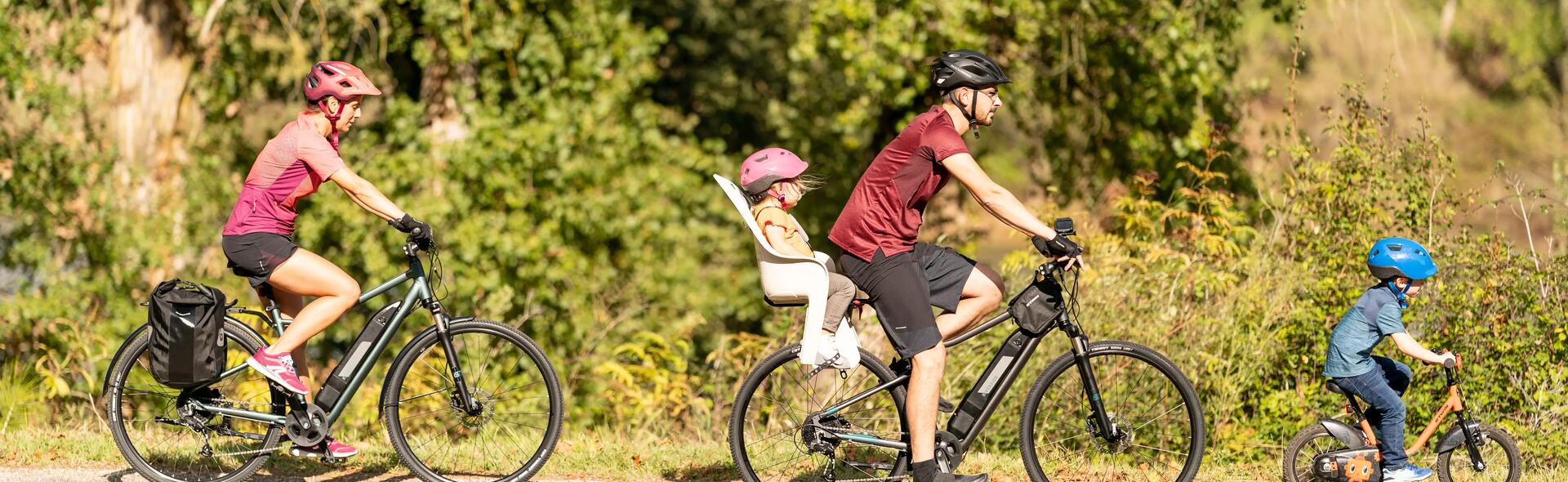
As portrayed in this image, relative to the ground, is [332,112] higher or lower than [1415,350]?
higher

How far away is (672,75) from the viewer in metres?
18.0

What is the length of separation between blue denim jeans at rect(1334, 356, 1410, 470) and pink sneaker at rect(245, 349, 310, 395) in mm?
3980

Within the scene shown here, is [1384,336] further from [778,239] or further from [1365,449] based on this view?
[778,239]

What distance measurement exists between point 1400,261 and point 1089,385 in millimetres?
1356

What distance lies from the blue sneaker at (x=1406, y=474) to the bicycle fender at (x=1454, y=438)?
111 millimetres

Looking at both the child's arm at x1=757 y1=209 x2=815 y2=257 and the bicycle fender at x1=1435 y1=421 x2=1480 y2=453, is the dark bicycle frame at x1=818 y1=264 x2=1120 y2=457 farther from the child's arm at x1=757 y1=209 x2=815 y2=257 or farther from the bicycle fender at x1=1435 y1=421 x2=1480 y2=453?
the bicycle fender at x1=1435 y1=421 x2=1480 y2=453

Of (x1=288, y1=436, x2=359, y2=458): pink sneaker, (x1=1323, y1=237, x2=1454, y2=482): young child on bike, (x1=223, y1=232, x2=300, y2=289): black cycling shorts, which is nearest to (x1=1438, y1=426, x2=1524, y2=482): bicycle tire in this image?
(x1=1323, y1=237, x2=1454, y2=482): young child on bike

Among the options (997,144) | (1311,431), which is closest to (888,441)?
(1311,431)

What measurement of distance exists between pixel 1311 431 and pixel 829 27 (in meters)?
7.33

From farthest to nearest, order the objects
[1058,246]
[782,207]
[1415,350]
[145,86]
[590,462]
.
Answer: [145,86], [590,462], [1415,350], [782,207], [1058,246]

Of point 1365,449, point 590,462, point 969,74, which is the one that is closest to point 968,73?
point 969,74

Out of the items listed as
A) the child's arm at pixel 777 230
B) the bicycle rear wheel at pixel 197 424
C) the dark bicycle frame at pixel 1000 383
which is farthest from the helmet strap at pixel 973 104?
the bicycle rear wheel at pixel 197 424

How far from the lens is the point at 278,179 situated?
5172 millimetres

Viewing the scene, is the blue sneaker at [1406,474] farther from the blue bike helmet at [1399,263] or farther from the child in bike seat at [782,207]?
the child in bike seat at [782,207]
